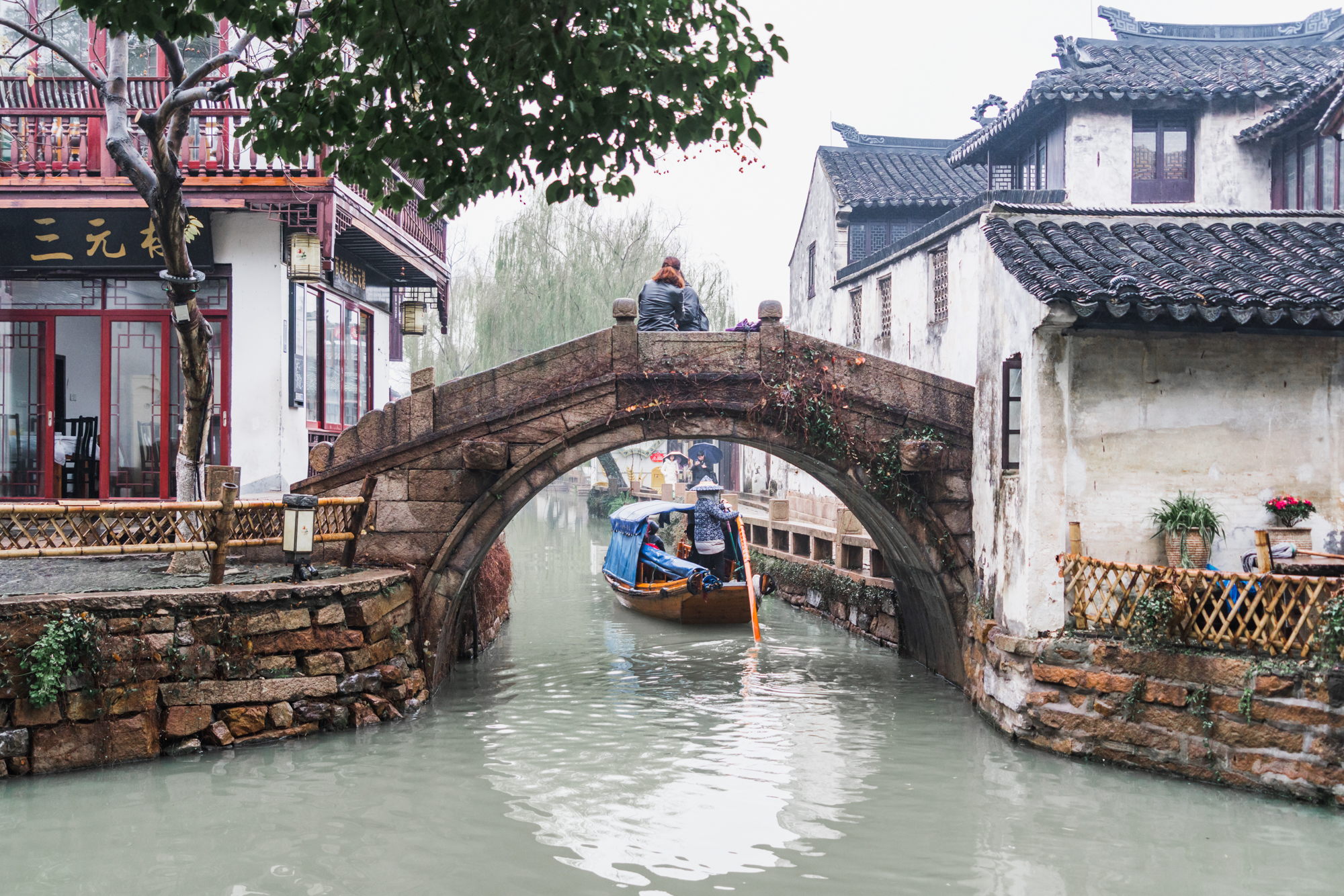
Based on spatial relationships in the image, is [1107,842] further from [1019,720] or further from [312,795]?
[312,795]

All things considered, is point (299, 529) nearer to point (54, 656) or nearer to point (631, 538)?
point (54, 656)

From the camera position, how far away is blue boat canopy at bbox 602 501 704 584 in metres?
15.7

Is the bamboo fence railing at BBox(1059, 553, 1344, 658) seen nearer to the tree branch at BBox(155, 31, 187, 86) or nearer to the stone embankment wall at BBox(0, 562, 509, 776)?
the stone embankment wall at BBox(0, 562, 509, 776)

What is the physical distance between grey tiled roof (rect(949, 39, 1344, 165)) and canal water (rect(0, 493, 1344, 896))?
895cm

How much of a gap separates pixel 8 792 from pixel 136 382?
5.48m

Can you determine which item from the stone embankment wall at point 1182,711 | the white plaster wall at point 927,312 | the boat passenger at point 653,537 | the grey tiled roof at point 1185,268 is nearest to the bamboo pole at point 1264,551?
the stone embankment wall at point 1182,711

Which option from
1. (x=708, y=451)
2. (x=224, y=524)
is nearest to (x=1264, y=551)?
(x=224, y=524)

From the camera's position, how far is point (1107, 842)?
253 inches

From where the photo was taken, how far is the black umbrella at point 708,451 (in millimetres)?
31734

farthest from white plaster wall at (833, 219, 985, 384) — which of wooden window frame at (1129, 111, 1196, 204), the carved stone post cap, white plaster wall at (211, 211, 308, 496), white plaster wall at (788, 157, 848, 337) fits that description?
white plaster wall at (211, 211, 308, 496)

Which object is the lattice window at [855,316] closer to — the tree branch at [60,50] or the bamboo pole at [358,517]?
the bamboo pole at [358,517]

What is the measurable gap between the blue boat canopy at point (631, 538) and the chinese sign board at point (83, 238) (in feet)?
23.9

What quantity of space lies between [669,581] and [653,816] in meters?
8.02

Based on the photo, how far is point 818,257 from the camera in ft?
73.2
